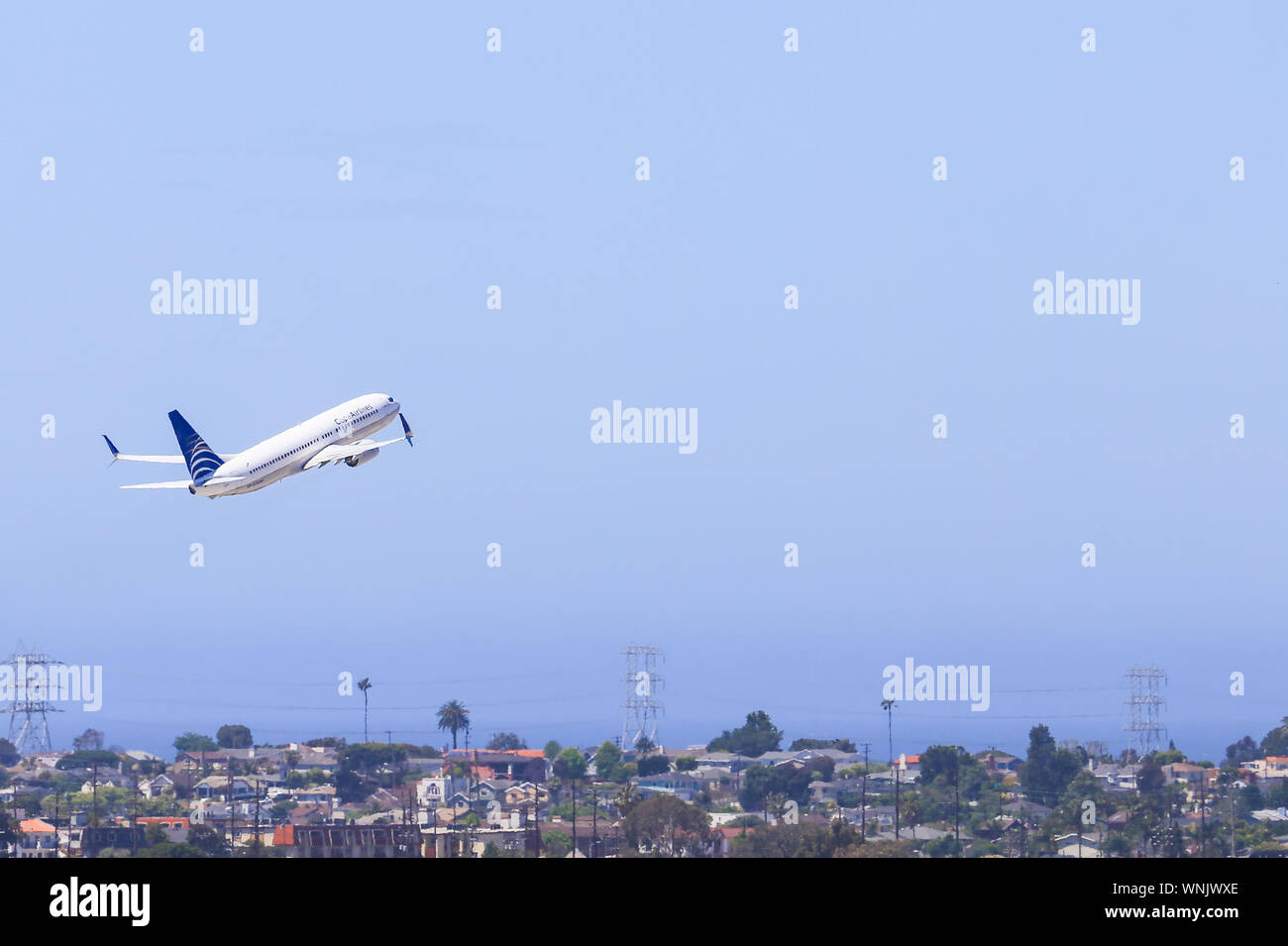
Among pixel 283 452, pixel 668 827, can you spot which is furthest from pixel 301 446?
pixel 668 827

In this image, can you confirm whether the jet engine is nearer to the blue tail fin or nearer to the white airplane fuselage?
the white airplane fuselage

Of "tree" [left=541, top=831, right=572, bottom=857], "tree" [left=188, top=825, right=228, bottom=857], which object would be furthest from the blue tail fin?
"tree" [left=541, top=831, right=572, bottom=857]

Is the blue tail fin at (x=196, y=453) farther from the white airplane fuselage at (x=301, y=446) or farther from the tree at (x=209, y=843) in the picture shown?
the tree at (x=209, y=843)

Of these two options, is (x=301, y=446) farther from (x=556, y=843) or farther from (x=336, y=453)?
(x=556, y=843)

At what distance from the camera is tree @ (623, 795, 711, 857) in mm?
178000

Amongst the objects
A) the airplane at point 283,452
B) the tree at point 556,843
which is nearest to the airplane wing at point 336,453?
the airplane at point 283,452

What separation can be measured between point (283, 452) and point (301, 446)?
219cm

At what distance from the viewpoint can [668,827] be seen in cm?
18188

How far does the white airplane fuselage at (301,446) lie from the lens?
142750 mm

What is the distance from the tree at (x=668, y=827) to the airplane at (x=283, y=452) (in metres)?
47.2
